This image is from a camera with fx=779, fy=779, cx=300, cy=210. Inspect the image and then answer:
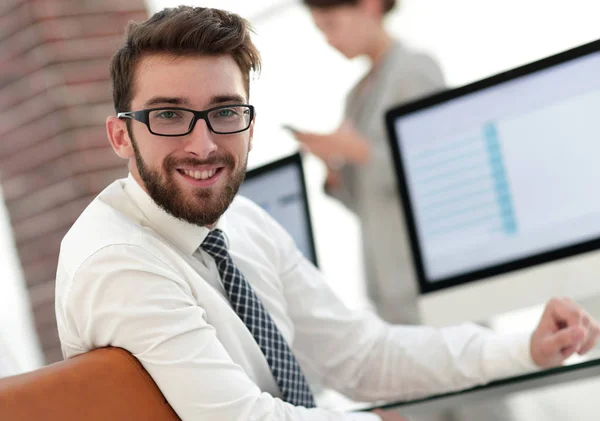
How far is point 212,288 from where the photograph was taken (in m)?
1.29

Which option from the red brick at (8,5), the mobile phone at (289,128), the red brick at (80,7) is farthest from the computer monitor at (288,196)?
the red brick at (8,5)

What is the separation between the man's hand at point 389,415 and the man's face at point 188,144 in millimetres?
439

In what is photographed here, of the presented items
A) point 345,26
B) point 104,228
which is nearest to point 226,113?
point 104,228

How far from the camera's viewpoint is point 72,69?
3166mm

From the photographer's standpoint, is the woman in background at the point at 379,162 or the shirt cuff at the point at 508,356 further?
the woman in background at the point at 379,162

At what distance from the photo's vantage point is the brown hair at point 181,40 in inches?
50.0

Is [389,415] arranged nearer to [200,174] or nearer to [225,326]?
[225,326]

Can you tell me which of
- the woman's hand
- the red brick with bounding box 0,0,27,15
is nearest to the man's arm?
the woman's hand

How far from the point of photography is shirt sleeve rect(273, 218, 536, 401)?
4.91 ft

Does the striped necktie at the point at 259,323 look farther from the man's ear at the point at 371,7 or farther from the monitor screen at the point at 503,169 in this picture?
the man's ear at the point at 371,7

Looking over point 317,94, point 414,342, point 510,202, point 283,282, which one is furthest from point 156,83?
point 317,94

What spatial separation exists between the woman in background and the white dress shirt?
0.72 meters

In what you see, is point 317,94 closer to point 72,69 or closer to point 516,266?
point 72,69

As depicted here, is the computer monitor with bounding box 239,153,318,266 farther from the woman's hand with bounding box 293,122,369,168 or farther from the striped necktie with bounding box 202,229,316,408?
the striped necktie with bounding box 202,229,316,408
